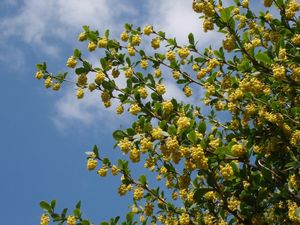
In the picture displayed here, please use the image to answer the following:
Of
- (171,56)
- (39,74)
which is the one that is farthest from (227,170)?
(39,74)

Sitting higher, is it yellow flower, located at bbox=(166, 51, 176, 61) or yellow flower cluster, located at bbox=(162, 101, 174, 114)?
yellow flower, located at bbox=(166, 51, 176, 61)

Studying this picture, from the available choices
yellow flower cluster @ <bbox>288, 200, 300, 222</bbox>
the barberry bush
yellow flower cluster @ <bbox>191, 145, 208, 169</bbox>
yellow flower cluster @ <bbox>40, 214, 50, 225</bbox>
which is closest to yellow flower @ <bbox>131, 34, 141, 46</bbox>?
the barberry bush

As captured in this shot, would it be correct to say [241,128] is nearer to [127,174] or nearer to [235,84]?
[235,84]

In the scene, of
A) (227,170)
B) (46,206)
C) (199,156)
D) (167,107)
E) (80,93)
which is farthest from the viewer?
(80,93)

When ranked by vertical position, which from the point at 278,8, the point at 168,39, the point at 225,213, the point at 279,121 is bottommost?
the point at 225,213

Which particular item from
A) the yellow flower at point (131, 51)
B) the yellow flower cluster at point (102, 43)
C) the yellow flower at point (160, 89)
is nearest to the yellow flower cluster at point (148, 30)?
the yellow flower at point (131, 51)

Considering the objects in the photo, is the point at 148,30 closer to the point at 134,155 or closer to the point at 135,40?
the point at 135,40

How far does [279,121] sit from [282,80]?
541mm

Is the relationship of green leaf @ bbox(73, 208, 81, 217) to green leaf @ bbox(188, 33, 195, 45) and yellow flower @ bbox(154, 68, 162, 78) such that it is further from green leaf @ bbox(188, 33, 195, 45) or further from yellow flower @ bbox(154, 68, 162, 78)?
green leaf @ bbox(188, 33, 195, 45)

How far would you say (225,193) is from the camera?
5.39m

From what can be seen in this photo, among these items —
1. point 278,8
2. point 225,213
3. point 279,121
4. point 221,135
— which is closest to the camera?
point 279,121

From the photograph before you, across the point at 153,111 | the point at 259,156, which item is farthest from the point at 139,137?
the point at 259,156

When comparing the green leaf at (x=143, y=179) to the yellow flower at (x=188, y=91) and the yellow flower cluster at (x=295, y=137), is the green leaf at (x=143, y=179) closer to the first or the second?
the yellow flower at (x=188, y=91)

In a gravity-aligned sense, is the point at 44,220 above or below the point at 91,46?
below
